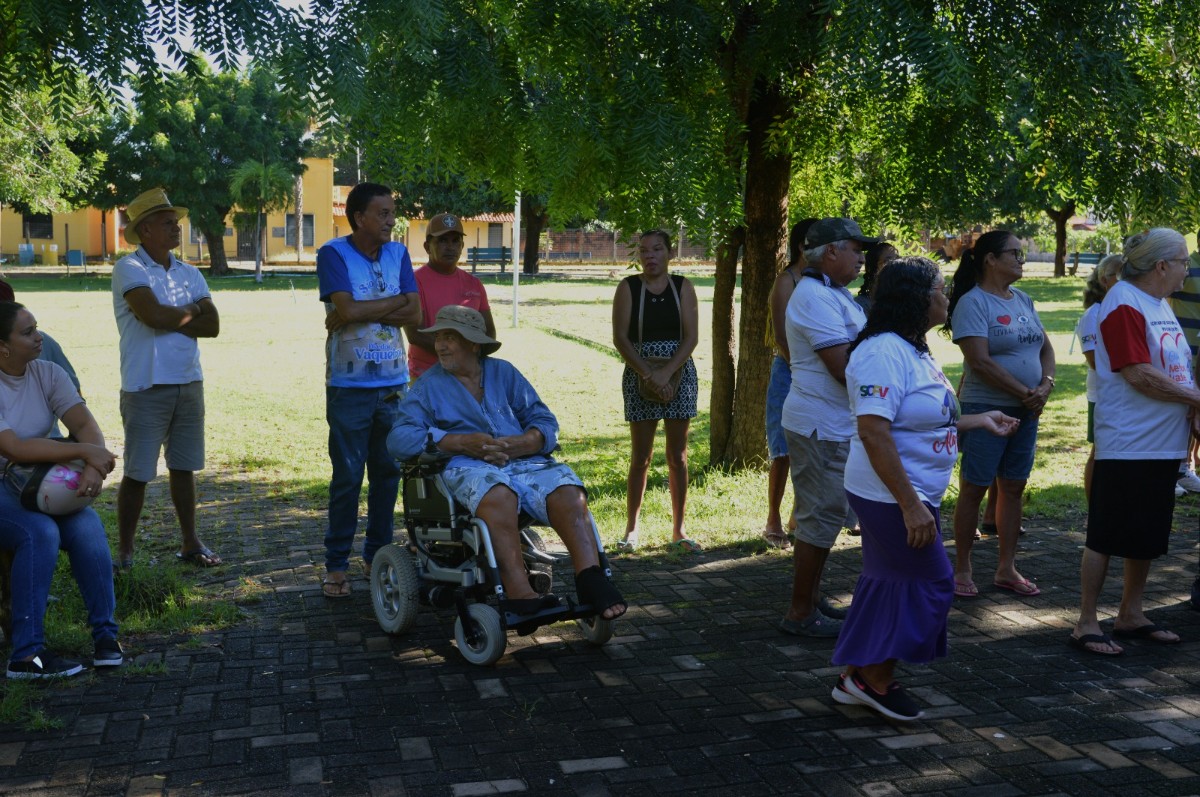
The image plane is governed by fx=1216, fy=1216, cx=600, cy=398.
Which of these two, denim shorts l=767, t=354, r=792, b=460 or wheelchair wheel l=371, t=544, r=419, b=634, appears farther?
denim shorts l=767, t=354, r=792, b=460

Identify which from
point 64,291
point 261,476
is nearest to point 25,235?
point 64,291

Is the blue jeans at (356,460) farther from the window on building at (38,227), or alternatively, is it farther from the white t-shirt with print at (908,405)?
the window on building at (38,227)

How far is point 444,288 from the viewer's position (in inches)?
280

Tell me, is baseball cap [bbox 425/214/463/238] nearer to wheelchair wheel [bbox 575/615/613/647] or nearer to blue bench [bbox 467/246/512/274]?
wheelchair wheel [bbox 575/615/613/647]

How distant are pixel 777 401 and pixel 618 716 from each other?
3102 millimetres

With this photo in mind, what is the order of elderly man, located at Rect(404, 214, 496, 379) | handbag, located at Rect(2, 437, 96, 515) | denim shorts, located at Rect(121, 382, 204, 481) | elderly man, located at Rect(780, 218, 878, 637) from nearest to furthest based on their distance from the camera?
handbag, located at Rect(2, 437, 96, 515), elderly man, located at Rect(780, 218, 878, 637), denim shorts, located at Rect(121, 382, 204, 481), elderly man, located at Rect(404, 214, 496, 379)

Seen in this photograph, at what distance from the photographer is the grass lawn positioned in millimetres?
6645

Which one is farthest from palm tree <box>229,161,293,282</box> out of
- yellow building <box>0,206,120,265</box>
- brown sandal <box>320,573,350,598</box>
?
brown sandal <box>320,573,350,598</box>

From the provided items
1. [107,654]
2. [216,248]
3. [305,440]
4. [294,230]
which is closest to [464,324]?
[107,654]

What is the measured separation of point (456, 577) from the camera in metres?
5.57

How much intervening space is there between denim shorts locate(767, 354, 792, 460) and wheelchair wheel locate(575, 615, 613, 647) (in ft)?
7.29

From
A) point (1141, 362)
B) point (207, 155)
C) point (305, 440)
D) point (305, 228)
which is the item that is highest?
point (207, 155)

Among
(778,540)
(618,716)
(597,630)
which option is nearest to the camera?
(618,716)

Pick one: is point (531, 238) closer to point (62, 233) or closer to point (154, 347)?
point (62, 233)
